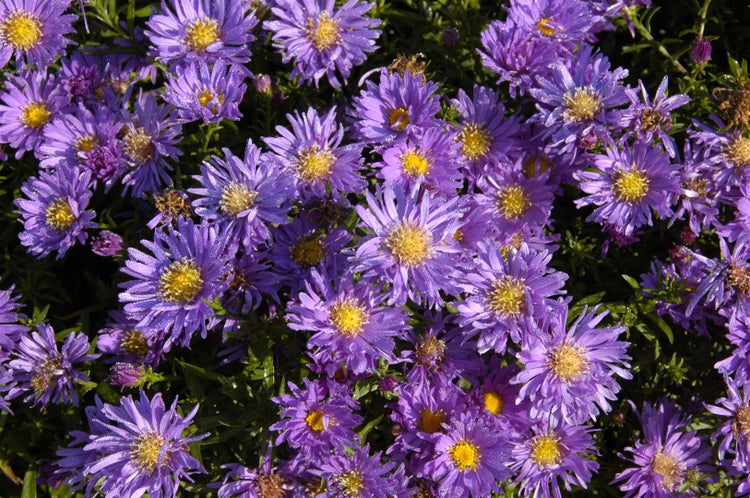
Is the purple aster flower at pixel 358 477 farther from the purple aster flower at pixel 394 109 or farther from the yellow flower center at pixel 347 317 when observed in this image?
the purple aster flower at pixel 394 109

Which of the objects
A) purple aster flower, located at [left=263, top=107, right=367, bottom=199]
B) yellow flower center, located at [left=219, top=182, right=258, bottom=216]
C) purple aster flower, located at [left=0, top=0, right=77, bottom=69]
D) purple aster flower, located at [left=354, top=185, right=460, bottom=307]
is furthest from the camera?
purple aster flower, located at [left=0, top=0, right=77, bottom=69]

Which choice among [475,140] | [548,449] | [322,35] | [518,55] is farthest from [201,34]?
[548,449]

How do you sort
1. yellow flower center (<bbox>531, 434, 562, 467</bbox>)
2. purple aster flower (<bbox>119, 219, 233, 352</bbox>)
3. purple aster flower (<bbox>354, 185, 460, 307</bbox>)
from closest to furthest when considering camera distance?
purple aster flower (<bbox>354, 185, 460, 307</bbox>)
purple aster flower (<bbox>119, 219, 233, 352</bbox>)
yellow flower center (<bbox>531, 434, 562, 467</bbox>)

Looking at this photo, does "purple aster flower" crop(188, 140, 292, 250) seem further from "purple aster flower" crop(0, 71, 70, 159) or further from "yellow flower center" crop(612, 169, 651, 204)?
"yellow flower center" crop(612, 169, 651, 204)

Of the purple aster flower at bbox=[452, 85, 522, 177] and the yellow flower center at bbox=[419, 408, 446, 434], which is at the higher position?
the purple aster flower at bbox=[452, 85, 522, 177]

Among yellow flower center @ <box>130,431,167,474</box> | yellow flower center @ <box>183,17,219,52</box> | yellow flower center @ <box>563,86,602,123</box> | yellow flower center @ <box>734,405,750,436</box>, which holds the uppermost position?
yellow flower center @ <box>183,17,219,52</box>

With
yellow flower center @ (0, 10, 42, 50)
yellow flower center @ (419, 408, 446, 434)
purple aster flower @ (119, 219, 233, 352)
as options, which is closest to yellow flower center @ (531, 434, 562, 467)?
yellow flower center @ (419, 408, 446, 434)

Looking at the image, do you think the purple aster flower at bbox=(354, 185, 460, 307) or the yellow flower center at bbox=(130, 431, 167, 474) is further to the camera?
the yellow flower center at bbox=(130, 431, 167, 474)
